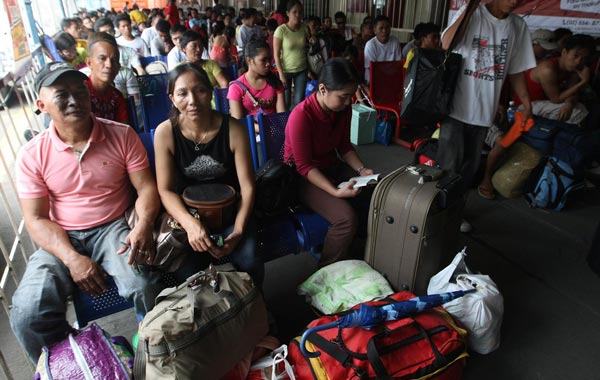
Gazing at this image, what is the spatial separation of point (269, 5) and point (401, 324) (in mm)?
16925

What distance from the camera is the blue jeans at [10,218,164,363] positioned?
5.40 ft

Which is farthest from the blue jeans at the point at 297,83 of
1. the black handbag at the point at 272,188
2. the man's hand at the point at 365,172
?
the black handbag at the point at 272,188

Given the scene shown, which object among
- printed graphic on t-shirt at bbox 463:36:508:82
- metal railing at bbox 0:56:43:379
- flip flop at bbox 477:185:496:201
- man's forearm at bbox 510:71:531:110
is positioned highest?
printed graphic on t-shirt at bbox 463:36:508:82

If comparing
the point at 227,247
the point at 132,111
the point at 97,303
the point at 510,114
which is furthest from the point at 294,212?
the point at 510,114

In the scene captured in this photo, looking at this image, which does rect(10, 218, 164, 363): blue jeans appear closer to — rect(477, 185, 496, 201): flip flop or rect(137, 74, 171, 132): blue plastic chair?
rect(137, 74, 171, 132): blue plastic chair

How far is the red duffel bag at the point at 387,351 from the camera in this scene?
1602mm

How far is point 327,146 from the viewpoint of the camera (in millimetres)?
2602

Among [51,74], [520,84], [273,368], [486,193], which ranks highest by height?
[51,74]

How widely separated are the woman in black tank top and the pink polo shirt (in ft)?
0.52

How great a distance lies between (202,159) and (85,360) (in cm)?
109

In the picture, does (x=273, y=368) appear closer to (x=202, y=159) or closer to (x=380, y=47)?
(x=202, y=159)

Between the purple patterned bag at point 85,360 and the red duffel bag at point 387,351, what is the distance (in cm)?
72

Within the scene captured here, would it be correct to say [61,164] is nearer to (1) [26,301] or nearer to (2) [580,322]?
(1) [26,301]

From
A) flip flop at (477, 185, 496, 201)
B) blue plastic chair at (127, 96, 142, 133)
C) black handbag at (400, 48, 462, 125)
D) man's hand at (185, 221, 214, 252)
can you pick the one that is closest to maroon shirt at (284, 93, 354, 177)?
black handbag at (400, 48, 462, 125)
